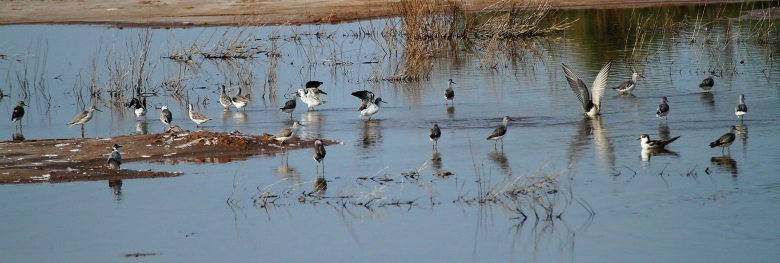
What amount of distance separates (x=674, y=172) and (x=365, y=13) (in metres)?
31.2

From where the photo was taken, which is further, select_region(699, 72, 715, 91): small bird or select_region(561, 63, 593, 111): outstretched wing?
select_region(699, 72, 715, 91): small bird

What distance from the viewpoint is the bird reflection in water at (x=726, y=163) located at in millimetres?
12262

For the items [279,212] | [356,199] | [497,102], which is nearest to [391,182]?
[356,199]

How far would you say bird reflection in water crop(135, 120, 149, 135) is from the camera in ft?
59.5

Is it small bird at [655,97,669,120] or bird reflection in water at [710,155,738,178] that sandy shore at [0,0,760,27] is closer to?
small bird at [655,97,669,120]

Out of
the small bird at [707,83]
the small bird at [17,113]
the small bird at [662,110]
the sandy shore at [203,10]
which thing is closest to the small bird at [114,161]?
the small bird at [17,113]

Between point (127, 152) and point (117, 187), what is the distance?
2.49 m

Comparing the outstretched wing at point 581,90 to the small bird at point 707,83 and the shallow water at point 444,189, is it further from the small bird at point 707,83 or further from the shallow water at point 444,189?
the small bird at point 707,83

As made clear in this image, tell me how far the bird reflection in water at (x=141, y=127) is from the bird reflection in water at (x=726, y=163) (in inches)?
418

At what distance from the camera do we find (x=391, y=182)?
12.4 m

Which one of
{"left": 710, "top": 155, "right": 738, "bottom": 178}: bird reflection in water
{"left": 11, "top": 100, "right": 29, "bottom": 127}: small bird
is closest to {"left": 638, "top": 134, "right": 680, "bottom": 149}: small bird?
{"left": 710, "top": 155, "right": 738, "bottom": 178}: bird reflection in water

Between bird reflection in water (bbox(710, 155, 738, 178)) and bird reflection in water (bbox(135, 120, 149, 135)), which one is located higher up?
bird reflection in water (bbox(135, 120, 149, 135))

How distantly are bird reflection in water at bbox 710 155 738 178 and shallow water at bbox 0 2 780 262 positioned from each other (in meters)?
0.03

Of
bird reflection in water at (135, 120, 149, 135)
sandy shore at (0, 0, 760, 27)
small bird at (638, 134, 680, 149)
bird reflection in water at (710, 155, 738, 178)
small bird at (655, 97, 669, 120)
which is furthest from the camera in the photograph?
sandy shore at (0, 0, 760, 27)
